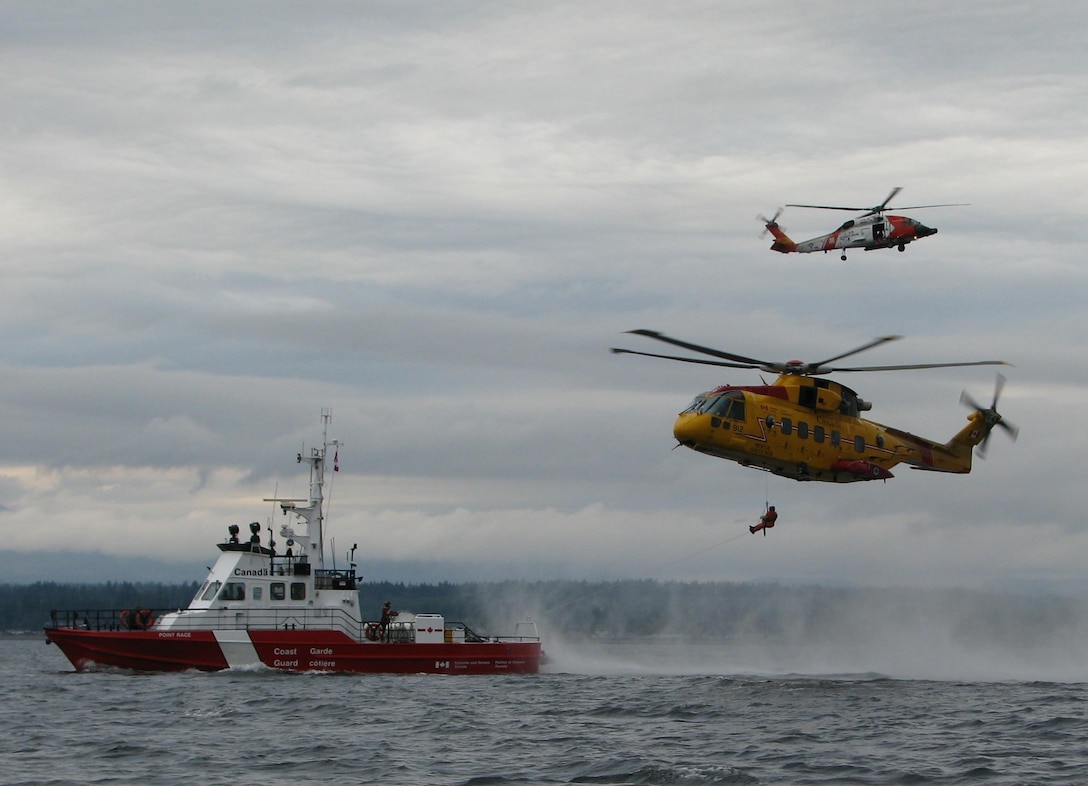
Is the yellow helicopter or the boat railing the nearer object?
the yellow helicopter

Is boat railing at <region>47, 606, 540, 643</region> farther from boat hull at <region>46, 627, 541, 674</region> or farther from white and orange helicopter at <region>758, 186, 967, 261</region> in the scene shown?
white and orange helicopter at <region>758, 186, 967, 261</region>

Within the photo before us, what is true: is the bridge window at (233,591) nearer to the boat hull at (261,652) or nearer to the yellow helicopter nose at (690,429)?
the boat hull at (261,652)

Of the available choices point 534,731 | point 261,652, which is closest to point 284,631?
point 261,652

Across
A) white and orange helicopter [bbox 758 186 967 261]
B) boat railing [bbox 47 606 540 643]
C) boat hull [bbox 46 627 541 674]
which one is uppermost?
white and orange helicopter [bbox 758 186 967 261]

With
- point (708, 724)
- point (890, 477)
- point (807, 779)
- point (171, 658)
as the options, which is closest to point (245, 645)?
point (171, 658)

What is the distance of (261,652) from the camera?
43.6 metres

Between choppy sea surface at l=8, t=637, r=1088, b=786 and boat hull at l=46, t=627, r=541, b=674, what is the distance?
22.4 inches

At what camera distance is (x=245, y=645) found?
4344 centimetres

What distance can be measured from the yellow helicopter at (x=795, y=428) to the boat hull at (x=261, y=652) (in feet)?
48.3

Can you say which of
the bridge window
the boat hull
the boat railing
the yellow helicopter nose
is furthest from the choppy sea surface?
the yellow helicopter nose

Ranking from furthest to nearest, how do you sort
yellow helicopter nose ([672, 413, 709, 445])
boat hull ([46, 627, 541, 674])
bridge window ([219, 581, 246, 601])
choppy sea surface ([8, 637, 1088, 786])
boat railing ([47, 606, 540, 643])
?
bridge window ([219, 581, 246, 601])
boat railing ([47, 606, 540, 643])
boat hull ([46, 627, 541, 674])
yellow helicopter nose ([672, 413, 709, 445])
choppy sea surface ([8, 637, 1088, 786])

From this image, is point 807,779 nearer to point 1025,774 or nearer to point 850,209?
point 1025,774

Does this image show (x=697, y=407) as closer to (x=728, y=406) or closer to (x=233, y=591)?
(x=728, y=406)

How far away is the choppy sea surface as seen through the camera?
2550 cm
